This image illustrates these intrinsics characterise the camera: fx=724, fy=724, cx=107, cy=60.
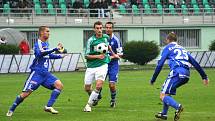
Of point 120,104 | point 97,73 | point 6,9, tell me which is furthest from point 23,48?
point 97,73

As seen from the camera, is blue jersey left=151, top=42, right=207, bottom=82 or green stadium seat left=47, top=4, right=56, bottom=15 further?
green stadium seat left=47, top=4, right=56, bottom=15

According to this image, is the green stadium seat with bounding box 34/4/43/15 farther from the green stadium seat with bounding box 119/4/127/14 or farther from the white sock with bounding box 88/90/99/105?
the white sock with bounding box 88/90/99/105

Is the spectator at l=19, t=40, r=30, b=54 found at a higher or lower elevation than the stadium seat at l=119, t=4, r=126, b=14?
lower

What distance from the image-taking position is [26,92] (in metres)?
18.4

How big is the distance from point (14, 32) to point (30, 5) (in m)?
6.87

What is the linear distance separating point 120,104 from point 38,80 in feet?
13.4

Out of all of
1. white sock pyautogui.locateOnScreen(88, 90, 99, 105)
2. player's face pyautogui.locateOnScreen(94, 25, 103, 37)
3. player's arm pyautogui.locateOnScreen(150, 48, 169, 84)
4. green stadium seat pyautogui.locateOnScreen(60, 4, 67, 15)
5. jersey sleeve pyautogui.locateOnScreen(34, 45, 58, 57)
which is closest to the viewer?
player's arm pyautogui.locateOnScreen(150, 48, 169, 84)

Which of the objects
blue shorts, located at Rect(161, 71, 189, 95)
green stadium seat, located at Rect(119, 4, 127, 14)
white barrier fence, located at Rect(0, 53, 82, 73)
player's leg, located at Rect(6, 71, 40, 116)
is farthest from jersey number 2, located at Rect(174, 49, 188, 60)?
green stadium seat, located at Rect(119, 4, 127, 14)

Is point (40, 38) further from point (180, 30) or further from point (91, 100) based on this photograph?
point (180, 30)

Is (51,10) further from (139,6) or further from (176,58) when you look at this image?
(176,58)

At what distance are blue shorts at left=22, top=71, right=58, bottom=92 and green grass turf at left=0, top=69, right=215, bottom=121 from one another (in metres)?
0.74

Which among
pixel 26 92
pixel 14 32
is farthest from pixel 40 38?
pixel 14 32

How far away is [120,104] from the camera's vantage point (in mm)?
21875

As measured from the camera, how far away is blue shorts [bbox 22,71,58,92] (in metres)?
18.4
